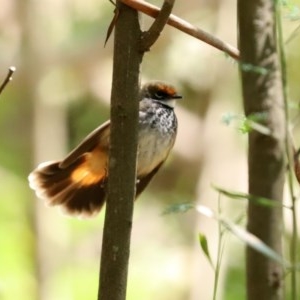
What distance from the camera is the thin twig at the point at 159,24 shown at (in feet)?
4.14

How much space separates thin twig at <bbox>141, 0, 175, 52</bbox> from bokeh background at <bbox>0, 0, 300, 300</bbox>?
2681 millimetres

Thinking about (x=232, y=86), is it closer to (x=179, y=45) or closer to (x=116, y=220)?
(x=179, y=45)

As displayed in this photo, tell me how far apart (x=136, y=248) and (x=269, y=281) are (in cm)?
361

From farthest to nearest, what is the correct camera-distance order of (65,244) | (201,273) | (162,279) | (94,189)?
1. (162,279)
2. (65,244)
3. (201,273)
4. (94,189)

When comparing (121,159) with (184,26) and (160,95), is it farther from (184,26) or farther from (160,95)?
(160,95)

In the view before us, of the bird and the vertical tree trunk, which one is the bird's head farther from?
the vertical tree trunk

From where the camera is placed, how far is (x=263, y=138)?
1428mm

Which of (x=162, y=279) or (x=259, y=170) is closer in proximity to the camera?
(x=259, y=170)

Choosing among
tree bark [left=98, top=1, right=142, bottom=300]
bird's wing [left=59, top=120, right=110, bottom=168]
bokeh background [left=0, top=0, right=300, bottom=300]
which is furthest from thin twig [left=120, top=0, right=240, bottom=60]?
bokeh background [left=0, top=0, right=300, bottom=300]

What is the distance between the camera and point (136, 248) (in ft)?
16.2

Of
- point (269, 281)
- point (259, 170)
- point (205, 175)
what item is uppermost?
point (205, 175)

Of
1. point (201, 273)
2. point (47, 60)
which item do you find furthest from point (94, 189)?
point (47, 60)

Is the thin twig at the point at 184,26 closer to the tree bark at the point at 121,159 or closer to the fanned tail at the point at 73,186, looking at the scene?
the tree bark at the point at 121,159

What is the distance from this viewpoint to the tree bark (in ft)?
4.22
